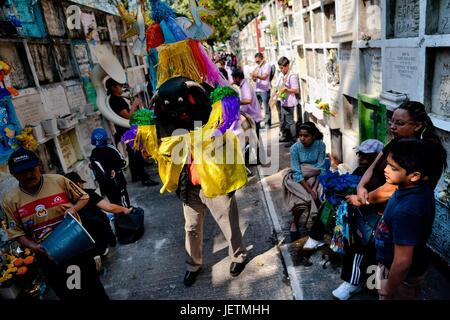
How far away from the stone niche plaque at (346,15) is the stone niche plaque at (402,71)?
2.81 feet

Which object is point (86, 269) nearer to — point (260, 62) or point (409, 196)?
point (409, 196)

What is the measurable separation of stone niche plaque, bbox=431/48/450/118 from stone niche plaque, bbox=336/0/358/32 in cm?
143

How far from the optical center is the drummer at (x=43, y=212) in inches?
85.9

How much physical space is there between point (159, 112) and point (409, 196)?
1953 millimetres

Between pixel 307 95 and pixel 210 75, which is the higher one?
pixel 210 75

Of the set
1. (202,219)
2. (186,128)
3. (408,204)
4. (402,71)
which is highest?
(402,71)

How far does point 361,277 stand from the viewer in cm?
241

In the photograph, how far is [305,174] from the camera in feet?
10.6

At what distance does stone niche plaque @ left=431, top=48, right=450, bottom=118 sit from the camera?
229 cm

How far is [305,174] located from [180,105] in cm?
147

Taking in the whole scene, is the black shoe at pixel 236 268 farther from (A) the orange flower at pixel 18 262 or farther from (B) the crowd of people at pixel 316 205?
(A) the orange flower at pixel 18 262

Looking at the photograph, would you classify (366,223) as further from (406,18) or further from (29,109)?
(29,109)

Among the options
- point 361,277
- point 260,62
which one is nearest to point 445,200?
point 361,277

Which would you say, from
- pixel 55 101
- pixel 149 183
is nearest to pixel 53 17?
pixel 55 101
